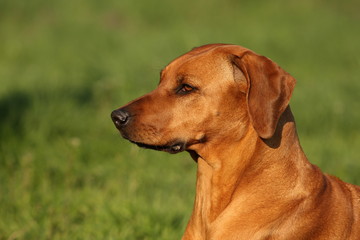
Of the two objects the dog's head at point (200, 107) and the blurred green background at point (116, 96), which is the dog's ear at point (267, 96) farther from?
the blurred green background at point (116, 96)

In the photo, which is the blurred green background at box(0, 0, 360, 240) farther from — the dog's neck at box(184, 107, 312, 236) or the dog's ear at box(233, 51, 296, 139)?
the dog's ear at box(233, 51, 296, 139)

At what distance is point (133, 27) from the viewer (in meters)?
15.5

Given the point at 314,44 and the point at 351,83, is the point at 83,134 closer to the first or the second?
the point at 351,83

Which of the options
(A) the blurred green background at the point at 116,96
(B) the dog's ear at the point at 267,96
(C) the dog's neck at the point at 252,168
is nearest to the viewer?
(B) the dog's ear at the point at 267,96

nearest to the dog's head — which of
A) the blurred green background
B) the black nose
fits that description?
the black nose

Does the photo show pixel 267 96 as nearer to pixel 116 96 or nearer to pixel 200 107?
pixel 200 107

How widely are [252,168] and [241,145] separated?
0.48 ft

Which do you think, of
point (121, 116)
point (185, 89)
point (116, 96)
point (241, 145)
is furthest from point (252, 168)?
point (116, 96)

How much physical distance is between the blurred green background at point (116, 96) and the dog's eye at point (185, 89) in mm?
1520

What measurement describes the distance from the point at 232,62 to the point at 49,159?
11.0ft

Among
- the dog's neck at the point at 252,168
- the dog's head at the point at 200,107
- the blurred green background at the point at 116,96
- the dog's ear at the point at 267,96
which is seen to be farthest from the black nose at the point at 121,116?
the blurred green background at the point at 116,96

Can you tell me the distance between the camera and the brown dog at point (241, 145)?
12.0 feet

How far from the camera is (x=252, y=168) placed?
149 inches

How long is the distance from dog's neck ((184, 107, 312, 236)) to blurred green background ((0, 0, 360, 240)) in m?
1.34
